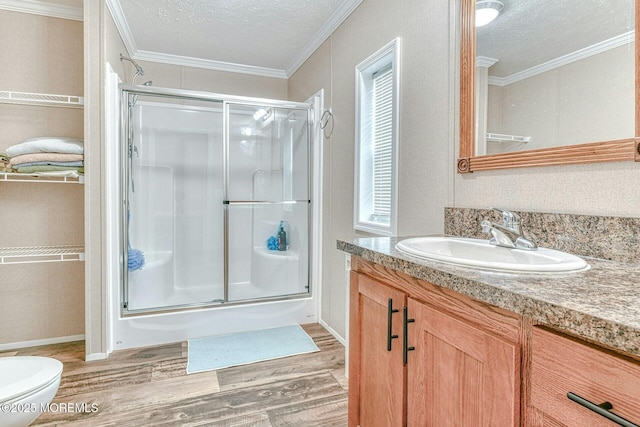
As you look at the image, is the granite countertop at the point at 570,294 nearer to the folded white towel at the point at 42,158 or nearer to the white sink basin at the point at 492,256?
the white sink basin at the point at 492,256

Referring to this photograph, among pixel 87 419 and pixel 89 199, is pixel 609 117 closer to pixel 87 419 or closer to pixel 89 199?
pixel 87 419

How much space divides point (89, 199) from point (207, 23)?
62.6 inches

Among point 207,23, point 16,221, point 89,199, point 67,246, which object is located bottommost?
point 67,246

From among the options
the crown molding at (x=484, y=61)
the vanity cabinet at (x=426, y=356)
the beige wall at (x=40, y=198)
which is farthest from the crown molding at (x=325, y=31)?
the vanity cabinet at (x=426, y=356)

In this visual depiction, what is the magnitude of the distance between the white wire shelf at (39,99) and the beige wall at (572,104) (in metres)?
2.52

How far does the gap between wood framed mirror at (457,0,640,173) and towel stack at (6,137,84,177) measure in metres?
2.31

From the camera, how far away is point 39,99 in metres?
2.29

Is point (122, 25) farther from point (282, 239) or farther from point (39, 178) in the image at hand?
point (282, 239)

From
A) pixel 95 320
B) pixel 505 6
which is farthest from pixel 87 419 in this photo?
pixel 505 6

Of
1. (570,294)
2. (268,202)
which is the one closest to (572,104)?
(570,294)

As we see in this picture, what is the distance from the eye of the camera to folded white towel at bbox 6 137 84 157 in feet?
6.89

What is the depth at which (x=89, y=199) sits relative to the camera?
7.15ft

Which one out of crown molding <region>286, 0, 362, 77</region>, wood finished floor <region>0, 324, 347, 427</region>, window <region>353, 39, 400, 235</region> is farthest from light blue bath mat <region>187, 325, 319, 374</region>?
crown molding <region>286, 0, 362, 77</region>

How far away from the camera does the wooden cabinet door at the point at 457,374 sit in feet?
2.27
